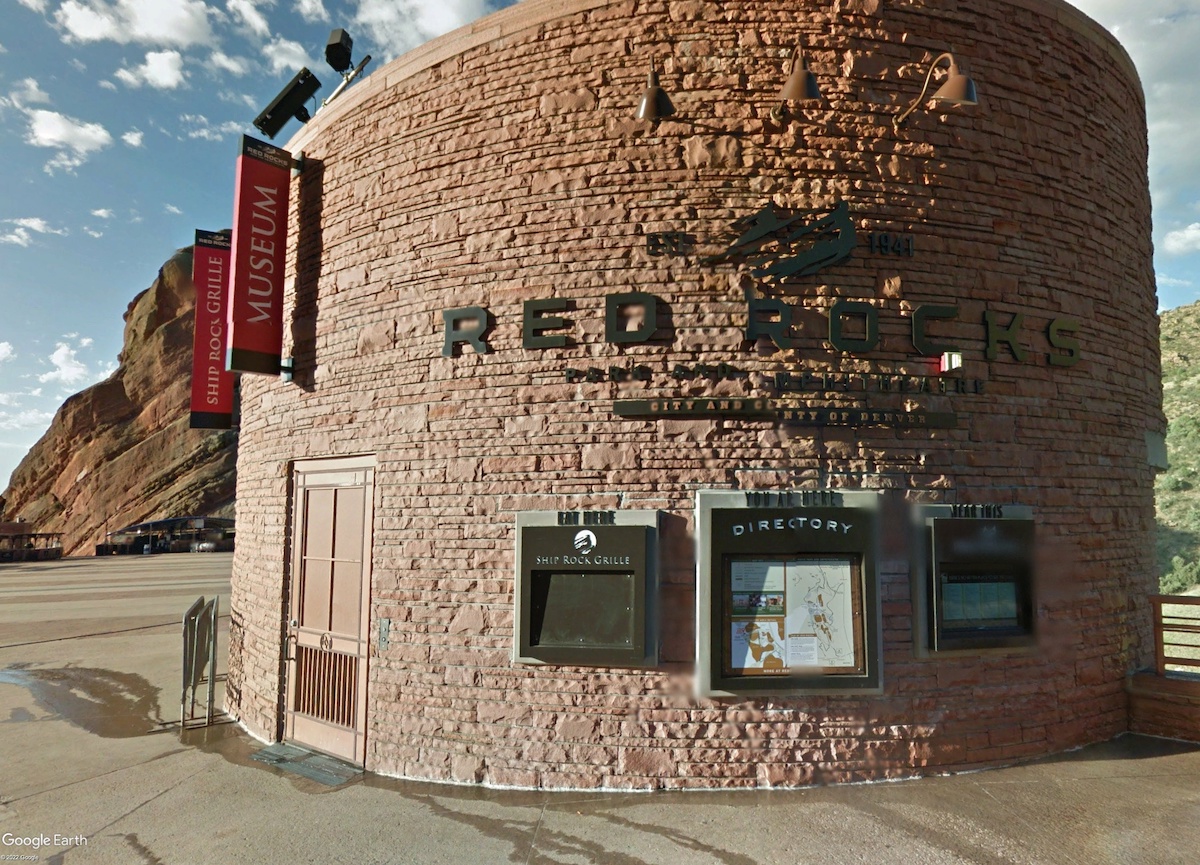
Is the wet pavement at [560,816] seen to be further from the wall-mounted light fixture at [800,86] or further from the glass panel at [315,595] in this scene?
the wall-mounted light fixture at [800,86]

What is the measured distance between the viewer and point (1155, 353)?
7.65 m

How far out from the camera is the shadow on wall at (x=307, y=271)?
290 inches

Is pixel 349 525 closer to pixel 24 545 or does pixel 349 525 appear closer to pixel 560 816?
pixel 560 816

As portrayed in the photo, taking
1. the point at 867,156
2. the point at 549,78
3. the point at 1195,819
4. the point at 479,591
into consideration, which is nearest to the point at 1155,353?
the point at 867,156

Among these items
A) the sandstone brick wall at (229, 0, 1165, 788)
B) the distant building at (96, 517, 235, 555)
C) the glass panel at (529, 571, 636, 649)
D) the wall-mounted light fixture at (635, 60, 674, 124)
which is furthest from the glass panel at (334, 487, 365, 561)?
the distant building at (96, 517, 235, 555)

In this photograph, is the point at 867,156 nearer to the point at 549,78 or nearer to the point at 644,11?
the point at 644,11

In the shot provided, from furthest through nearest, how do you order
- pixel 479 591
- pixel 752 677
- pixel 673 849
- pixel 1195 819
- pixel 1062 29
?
pixel 1062 29 < pixel 479 591 < pixel 752 677 < pixel 1195 819 < pixel 673 849

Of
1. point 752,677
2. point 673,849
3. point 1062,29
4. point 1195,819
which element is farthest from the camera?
point 1062,29

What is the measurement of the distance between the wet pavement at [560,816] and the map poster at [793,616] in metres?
0.99

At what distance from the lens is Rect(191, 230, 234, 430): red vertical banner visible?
8562 millimetres

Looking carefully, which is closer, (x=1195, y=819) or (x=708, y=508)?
(x=1195, y=819)

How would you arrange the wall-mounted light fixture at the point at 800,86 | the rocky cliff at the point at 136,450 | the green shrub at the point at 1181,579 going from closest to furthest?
1. the wall-mounted light fixture at the point at 800,86
2. the green shrub at the point at 1181,579
3. the rocky cliff at the point at 136,450

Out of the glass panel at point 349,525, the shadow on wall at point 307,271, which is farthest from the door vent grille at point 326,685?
the shadow on wall at point 307,271

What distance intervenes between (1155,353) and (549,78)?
7.14 meters
